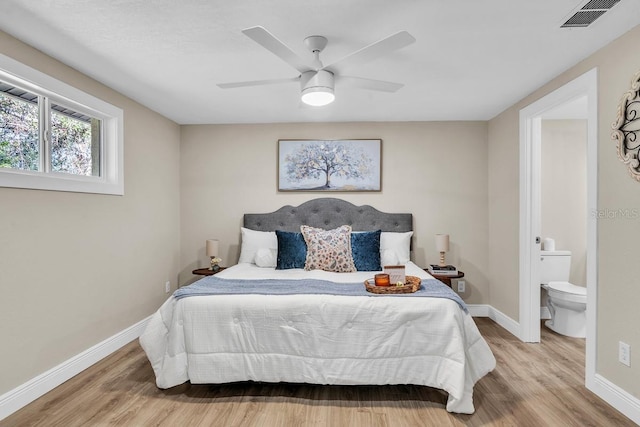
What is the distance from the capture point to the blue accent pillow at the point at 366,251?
3.75 metres

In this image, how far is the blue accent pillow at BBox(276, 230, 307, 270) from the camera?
3748 mm

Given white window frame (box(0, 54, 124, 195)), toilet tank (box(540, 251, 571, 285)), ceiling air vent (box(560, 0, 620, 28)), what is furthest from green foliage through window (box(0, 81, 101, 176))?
toilet tank (box(540, 251, 571, 285))

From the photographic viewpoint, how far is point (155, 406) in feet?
7.91

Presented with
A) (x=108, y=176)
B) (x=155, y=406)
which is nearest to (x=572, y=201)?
(x=155, y=406)

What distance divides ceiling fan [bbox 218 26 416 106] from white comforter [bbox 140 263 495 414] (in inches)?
56.2

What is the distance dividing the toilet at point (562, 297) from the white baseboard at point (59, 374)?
4237 mm

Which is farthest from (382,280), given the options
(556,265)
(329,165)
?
(556,265)

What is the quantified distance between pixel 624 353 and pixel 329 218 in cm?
291

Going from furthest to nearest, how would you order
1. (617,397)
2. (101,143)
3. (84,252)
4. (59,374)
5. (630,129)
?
(101,143)
(84,252)
(59,374)
(617,397)
(630,129)

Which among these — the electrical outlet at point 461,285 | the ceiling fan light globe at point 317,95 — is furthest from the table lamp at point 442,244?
the ceiling fan light globe at point 317,95

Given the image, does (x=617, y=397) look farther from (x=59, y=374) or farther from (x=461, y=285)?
(x=59, y=374)

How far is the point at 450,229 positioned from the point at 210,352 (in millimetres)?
3113

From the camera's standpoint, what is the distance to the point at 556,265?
163 inches

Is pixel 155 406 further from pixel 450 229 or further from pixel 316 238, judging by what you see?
pixel 450 229
